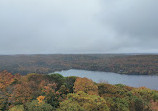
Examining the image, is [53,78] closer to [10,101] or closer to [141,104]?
[10,101]

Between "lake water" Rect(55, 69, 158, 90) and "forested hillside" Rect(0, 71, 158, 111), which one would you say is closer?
"forested hillside" Rect(0, 71, 158, 111)

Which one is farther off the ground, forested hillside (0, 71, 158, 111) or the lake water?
forested hillside (0, 71, 158, 111)

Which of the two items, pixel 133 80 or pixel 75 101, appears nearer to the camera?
pixel 75 101

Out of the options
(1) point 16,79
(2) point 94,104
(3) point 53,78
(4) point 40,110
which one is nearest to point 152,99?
(2) point 94,104

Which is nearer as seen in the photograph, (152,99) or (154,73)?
(152,99)

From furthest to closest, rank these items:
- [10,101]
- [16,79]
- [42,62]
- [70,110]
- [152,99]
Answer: [42,62] < [16,79] < [152,99] < [10,101] < [70,110]

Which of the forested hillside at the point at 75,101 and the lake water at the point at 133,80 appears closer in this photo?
the forested hillside at the point at 75,101

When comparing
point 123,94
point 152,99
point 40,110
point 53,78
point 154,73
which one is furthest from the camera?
point 154,73

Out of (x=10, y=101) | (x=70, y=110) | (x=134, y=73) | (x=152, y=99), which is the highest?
(x=70, y=110)

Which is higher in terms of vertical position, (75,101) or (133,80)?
(75,101)

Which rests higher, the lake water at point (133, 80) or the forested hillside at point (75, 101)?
the forested hillside at point (75, 101)

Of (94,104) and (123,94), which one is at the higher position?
(94,104)
